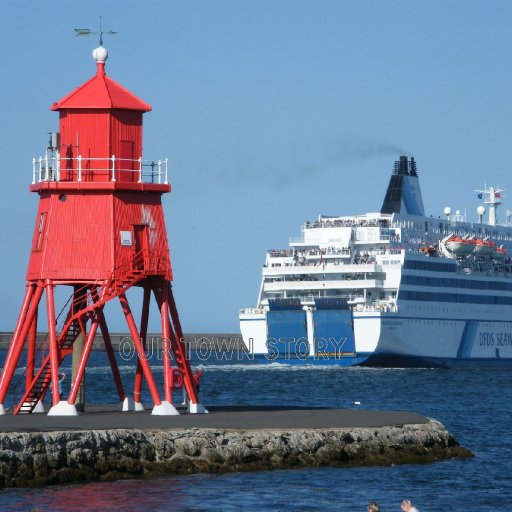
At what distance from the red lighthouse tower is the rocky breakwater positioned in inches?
150

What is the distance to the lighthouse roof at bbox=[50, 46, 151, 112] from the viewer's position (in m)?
35.6

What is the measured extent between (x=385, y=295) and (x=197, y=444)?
6997 cm

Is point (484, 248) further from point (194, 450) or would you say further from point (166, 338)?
point (194, 450)

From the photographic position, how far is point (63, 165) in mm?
36062

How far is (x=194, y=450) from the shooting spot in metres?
31.2

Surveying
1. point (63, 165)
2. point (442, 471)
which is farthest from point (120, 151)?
point (442, 471)

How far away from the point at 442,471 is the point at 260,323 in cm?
6748

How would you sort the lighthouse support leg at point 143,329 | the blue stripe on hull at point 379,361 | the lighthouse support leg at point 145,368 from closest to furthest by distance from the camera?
the lighthouse support leg at point 145,368 → the lighthouse support leg at point 143,329 → the blue stripe on hull at point 379,361

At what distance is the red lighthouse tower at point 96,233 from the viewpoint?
35125 millimetres

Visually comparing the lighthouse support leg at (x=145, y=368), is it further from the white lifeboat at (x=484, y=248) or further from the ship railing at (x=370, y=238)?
the white lifeboat at (x=484, y=248)

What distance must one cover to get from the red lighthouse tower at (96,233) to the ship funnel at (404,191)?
245 feet

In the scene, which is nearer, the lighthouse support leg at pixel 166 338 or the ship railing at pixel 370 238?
the lighthouse support leg at pixel 166 338

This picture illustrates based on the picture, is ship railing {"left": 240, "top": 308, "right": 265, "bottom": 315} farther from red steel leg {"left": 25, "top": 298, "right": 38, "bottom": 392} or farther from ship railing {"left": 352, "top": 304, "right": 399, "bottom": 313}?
red steel leg {"left": 25, "top": 298, "right": 38, "bottom": 392}

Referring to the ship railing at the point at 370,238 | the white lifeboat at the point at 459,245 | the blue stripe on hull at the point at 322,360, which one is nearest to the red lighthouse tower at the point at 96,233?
the blue stripe on hull at the point at 322,360
